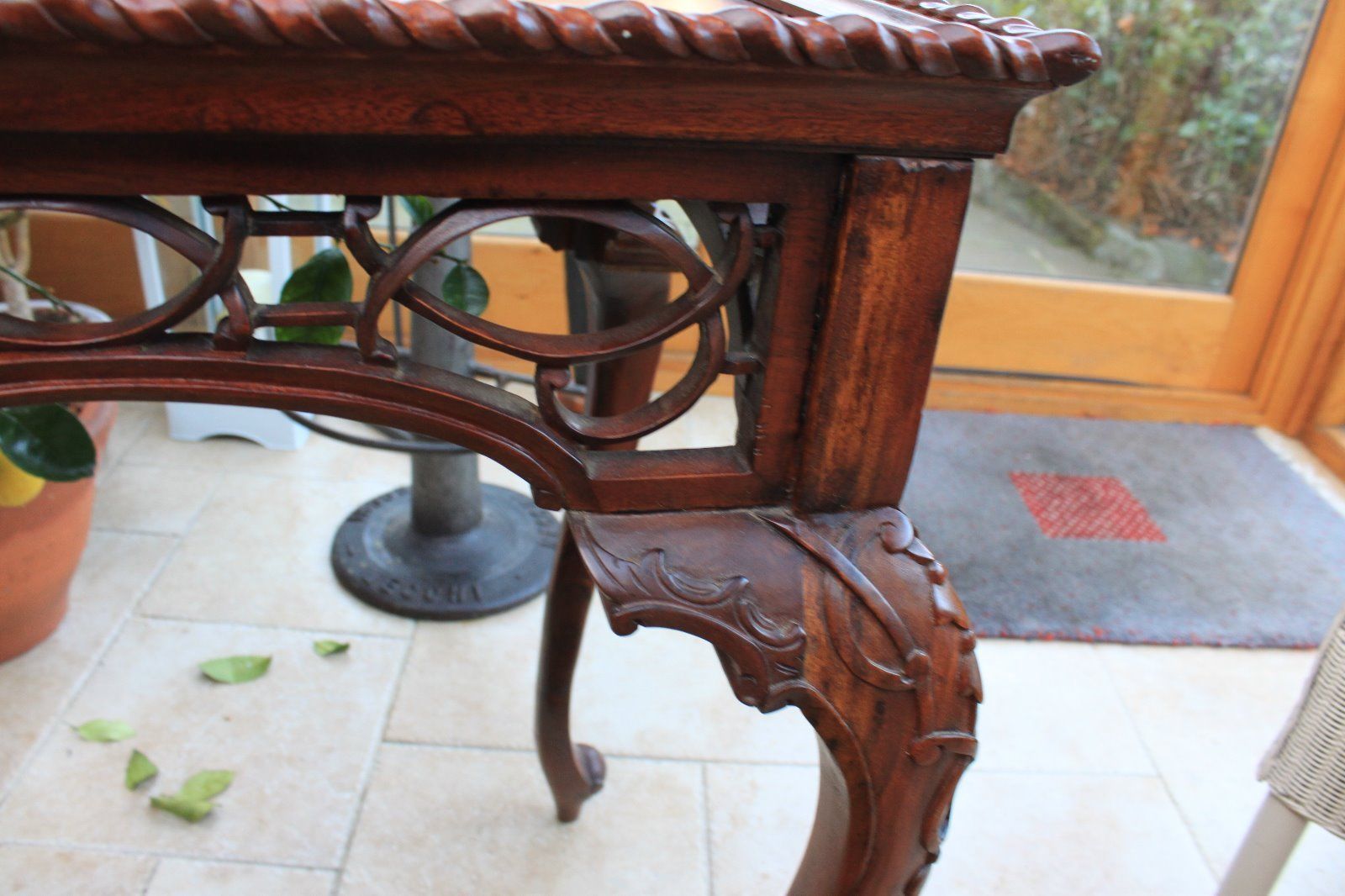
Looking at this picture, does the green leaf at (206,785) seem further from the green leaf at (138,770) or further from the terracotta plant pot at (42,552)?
the terracotta plant pot at (42,552)

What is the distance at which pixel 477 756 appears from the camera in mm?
1296

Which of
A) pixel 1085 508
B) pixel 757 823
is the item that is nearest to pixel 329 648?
pixel 757 823

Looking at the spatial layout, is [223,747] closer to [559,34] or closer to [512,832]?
[512,832]

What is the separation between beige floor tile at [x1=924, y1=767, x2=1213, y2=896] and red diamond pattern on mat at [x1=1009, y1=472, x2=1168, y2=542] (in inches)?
25.0

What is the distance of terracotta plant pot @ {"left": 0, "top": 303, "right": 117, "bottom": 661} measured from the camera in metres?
1.29

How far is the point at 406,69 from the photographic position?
0.43m

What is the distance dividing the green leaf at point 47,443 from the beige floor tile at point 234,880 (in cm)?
43

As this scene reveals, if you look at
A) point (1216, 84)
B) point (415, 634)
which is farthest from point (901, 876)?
point (1216, 84)

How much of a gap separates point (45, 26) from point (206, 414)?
5.41 ft

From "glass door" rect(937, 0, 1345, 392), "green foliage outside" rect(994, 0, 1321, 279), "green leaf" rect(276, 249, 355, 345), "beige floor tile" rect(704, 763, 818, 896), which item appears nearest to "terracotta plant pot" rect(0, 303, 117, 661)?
"green leaf" rect(276, 249, 355, 345)

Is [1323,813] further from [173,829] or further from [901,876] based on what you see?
[173,829]

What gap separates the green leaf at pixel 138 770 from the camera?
120cm

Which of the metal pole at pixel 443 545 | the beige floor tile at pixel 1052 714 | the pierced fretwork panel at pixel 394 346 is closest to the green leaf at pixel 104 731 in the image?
the metal pole at pixel 443 545

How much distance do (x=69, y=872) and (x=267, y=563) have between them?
0.58 metres
